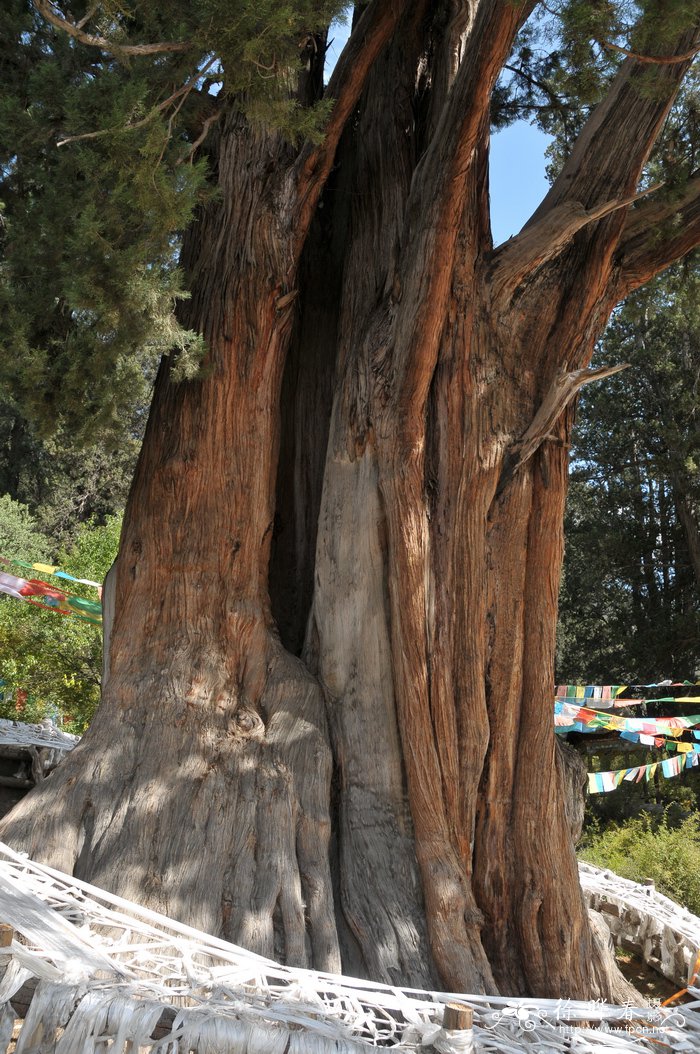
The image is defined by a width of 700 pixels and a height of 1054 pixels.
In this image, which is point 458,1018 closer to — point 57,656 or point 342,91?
point 342,91

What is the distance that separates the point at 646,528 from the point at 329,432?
13.4m

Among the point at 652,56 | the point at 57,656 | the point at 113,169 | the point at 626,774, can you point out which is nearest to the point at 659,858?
the point at 626,774

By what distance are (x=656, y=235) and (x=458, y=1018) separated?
412cm

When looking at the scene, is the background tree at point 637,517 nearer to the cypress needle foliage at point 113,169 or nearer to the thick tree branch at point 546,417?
the thick tree branch at point 546,417

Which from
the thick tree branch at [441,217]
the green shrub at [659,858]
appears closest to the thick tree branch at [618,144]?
the thick tree branch at [441,217]

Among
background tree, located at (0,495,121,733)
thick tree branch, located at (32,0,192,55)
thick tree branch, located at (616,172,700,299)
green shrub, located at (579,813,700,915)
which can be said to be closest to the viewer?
thick tree branch, located at (32,0,192,55)

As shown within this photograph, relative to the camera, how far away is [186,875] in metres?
3.93

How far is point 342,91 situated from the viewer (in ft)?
15.6

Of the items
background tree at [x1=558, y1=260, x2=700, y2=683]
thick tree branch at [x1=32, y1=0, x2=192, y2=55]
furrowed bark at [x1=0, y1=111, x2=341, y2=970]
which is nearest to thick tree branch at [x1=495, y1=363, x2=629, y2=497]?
furrowed bark at [x1=0, y1=111, x2=341, y2=970]

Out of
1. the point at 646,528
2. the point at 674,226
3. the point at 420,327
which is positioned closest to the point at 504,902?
the point at 420,327

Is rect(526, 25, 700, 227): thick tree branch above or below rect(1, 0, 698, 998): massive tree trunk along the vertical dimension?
above

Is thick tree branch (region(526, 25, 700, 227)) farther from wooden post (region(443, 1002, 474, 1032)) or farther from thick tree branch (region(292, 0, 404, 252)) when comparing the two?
wooden post (region(443, 1002, 474, 1032))

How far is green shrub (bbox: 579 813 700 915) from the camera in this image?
8.79 meters

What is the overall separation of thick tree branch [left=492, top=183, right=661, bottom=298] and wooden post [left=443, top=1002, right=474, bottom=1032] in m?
3.52
